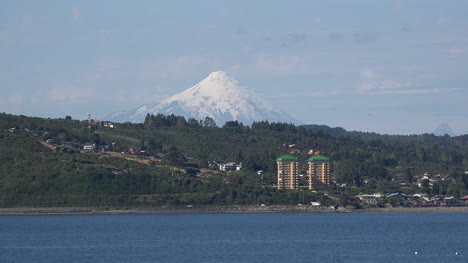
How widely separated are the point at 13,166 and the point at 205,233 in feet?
196

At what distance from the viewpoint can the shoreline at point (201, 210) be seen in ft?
509

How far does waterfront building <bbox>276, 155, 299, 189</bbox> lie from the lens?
599ft

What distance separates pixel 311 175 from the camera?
185625 millimetres

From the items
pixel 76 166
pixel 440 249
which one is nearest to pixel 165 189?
pixel 76 166

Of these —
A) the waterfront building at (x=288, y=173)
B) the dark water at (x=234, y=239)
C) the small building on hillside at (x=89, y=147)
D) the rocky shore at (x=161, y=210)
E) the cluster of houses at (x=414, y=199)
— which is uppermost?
the small building on hillside at (x=89, y=147)

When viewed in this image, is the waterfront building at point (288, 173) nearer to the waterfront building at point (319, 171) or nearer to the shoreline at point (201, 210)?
the waterfront building at point (319, 171)

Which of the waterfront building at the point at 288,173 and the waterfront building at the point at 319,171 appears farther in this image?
the waterfront building at the point at 319,171

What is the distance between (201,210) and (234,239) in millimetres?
53685

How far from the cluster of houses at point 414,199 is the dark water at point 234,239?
2022cm

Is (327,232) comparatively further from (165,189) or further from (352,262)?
(165,189)

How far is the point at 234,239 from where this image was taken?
347 ft

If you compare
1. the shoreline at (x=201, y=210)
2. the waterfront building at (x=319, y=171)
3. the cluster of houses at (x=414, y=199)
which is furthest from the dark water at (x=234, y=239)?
the waterfront building at (x=319, y=171)

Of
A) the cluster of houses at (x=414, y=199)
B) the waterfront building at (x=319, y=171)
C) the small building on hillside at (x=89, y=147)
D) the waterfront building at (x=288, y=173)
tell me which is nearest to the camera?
the cluster of houses at (x=414, y=199)

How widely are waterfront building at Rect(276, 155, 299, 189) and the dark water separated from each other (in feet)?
100
